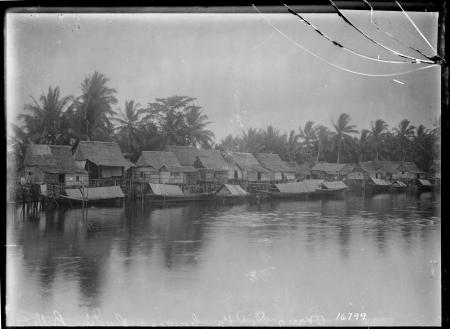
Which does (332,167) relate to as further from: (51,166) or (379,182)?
(51,166)

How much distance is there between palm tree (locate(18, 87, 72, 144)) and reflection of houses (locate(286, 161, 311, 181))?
1.55 metres

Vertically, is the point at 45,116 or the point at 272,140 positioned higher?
the point at 45,116

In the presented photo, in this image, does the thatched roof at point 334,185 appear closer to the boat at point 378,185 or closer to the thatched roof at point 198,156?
the boat at point 378,185

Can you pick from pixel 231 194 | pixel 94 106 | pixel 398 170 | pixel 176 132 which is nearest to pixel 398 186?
pixel 398 170

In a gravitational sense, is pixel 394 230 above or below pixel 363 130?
below

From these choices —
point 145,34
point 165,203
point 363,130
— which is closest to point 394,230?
point 363,130

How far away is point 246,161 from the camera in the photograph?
2.70m

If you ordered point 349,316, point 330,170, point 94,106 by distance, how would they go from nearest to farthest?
point 349,316 → point 94,106 → point 330,170

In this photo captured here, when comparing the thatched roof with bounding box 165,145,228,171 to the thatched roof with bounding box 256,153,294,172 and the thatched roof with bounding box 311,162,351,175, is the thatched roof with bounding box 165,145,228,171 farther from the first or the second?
the thatched roof with bounding box 311,162,351,175

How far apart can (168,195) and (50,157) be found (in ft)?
2.66

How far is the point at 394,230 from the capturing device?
104 inches

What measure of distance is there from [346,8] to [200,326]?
88.3 inches

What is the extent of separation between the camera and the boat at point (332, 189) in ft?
8.90

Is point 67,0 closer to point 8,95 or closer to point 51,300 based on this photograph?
point 8,95
